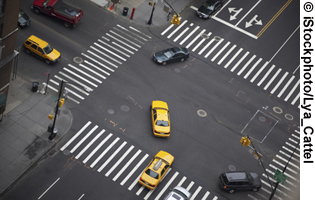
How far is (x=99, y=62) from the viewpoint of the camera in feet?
163

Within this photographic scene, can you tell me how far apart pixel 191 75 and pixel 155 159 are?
14041 millimetres

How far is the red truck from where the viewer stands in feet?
170

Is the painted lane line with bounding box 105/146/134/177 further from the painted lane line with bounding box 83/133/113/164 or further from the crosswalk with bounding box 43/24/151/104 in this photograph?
the crosswalk with bounding box 43/24/151/104

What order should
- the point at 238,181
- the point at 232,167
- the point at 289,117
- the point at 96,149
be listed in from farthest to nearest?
the point at 289,117 < the point at 232,167 < the point at 96,149 < the point at 238,181

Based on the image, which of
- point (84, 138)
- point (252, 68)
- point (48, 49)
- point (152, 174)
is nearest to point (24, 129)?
point (84, 138)

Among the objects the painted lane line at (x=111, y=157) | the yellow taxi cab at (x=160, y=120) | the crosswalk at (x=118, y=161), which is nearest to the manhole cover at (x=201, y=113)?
the yellow taxi cab at (x=160, y=120)

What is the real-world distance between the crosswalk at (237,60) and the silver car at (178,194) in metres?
18.8

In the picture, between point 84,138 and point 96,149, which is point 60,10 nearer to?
point 84,138

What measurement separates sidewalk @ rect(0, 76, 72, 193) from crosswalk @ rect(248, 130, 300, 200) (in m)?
20.0

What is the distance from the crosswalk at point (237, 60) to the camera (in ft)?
170

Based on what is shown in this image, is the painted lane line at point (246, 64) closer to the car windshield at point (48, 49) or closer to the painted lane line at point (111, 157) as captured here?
the painted lane line at point (111, 157)

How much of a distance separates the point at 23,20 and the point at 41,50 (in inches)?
225

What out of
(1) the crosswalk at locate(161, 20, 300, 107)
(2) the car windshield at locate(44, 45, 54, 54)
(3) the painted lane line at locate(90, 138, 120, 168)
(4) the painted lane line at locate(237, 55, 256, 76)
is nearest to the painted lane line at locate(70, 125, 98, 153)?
(3) the painted lane line at locate(90, 138, 120, 168)

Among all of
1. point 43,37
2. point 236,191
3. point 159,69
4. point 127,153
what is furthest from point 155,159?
point 43,37
